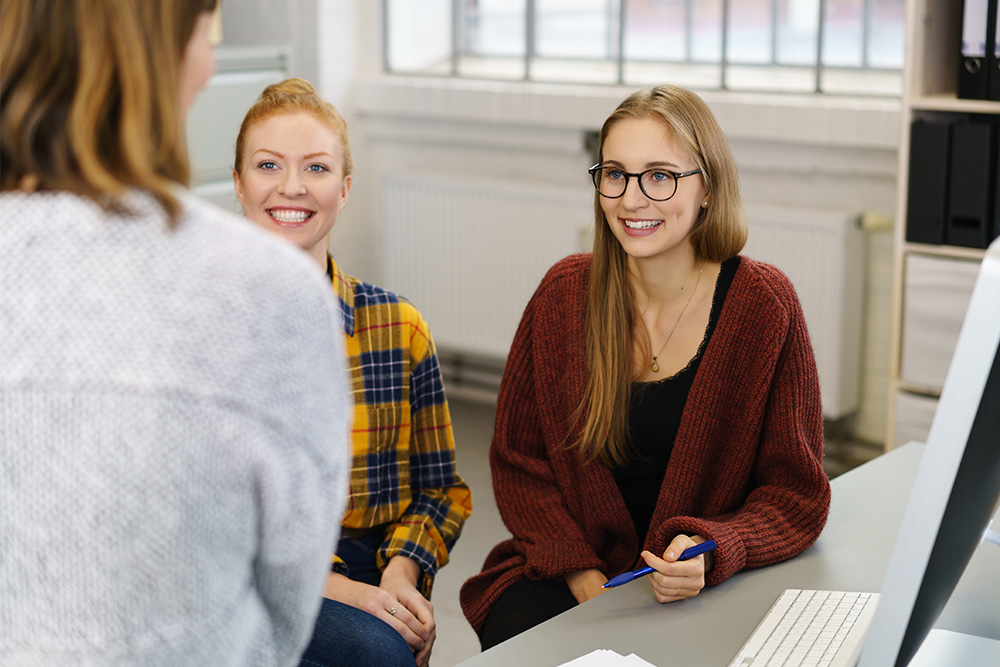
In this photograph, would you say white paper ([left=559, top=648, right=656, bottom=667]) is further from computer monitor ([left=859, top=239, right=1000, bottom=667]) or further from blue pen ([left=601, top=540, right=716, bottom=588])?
computer monitor ([left=859, top=239, right=1000, bottom=667])

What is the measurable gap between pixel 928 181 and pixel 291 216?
1891 mm

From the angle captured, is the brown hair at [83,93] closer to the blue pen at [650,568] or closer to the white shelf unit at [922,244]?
the blue pen at [650,568]

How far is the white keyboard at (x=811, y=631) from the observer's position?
3.73 ft

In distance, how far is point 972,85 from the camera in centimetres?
285

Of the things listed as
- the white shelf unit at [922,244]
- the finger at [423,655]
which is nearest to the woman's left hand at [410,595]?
the finger at [423,655]

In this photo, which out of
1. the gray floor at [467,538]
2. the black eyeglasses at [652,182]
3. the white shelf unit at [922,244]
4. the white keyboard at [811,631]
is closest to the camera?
the white keyboard at [811,631]

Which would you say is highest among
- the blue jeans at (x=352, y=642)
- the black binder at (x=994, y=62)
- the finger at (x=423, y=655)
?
the black binder at (x=994, y=62)

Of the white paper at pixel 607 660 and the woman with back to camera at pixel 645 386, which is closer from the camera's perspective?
the white paper at pixel 607 660

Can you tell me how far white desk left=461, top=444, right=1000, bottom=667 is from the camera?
1.19 m

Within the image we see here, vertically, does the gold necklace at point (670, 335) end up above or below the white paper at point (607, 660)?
above

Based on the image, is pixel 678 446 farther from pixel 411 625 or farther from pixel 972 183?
pixel 972 183

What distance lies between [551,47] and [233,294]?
12.2ft

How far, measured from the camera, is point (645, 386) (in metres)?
1.68

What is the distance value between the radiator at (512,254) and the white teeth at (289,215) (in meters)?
2.05
